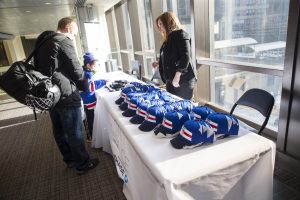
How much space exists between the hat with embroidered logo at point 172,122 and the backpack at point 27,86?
91 cm

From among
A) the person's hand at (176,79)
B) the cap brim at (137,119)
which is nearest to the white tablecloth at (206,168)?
the cap brim at (137,119)

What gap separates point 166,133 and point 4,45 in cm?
1119

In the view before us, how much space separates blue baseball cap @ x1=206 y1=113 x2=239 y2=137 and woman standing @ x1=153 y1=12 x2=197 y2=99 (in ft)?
3.48

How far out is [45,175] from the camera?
88.4 inches

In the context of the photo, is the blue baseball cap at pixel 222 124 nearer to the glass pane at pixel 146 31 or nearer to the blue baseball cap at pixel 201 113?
the blue baseball cap at pixel 201 113

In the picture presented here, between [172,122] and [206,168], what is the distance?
0.30m

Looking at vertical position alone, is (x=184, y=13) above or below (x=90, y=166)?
above

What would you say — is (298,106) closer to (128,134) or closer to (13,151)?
(128,134)

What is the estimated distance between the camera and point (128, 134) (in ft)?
4.20

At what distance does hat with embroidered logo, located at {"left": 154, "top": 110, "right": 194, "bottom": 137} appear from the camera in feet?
3.75

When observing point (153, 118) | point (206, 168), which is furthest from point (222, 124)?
point (153, 118)

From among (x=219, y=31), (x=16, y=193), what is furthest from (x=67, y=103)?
(x=219, y=31)

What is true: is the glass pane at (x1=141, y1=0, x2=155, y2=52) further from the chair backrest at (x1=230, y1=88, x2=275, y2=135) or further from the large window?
the chair backrest at (x1=230, y1=88, x2=275, y2=135)

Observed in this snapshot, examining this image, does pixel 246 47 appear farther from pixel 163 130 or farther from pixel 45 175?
pixel 45 175
